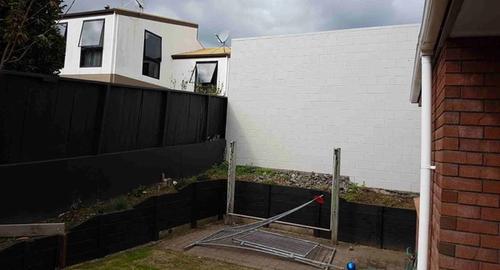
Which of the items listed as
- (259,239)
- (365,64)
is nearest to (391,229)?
(259,239)

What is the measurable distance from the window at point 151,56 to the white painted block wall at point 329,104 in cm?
544

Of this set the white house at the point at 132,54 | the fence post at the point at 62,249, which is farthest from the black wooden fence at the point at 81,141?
the white house at the point at 132,54

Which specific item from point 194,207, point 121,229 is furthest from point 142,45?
point 121,229

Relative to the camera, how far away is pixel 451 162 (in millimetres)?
2301

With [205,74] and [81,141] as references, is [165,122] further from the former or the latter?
[205,74]

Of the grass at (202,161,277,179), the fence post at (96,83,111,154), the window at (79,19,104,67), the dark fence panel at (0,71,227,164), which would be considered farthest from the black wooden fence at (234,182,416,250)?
the window at (79,19,104,67)

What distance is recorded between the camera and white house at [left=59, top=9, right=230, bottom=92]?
45.3 feet

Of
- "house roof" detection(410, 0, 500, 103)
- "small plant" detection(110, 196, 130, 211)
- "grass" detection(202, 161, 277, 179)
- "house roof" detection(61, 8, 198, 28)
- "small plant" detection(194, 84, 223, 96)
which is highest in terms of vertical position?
"house roof" detection(61, 8, 198, 28)

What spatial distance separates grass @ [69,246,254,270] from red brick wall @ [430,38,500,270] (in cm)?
398

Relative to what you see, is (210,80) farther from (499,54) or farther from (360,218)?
(499,54)

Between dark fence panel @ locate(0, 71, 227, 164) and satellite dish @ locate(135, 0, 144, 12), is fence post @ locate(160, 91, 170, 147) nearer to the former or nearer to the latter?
dark fence panel @ locate(0, 71, 227, 164)

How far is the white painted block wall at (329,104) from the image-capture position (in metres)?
8.80

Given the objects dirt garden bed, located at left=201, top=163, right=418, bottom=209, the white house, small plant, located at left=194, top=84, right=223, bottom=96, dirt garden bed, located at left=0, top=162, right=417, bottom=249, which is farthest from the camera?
the white house

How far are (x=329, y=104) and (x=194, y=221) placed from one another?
4.47 m
